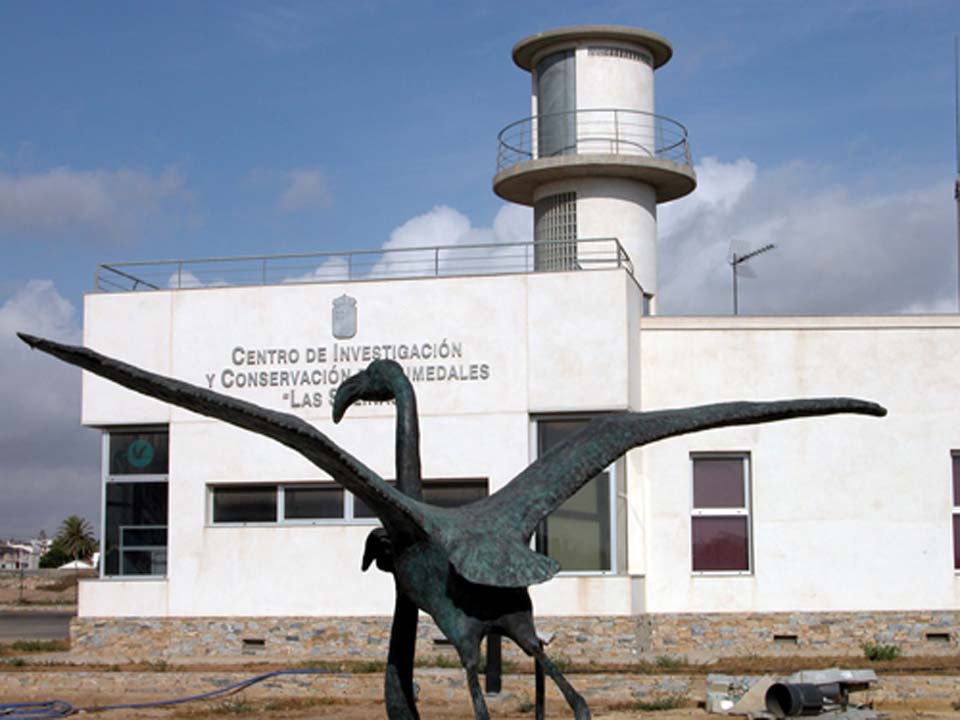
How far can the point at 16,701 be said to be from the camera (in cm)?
1681

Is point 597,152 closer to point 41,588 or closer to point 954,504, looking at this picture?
point 954,504

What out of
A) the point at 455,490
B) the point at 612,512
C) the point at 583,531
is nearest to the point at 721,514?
the point at 612,512

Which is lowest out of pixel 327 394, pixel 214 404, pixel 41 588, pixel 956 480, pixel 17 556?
pixel 17 556

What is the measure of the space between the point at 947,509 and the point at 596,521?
206 inches

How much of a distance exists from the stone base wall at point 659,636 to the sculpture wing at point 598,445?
12.4m

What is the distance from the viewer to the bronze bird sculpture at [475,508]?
6.37 meters

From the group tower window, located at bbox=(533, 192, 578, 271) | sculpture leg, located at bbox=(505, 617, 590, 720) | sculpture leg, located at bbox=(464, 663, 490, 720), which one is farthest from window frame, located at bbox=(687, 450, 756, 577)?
sculpture leg, located at bbox=(464, 663, 490, 720)

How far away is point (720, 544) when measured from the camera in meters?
20.5

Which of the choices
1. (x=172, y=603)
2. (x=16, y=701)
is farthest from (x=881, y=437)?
(x=16, y=701)

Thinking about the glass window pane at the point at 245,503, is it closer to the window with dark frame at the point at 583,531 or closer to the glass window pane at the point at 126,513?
the glass window pane at the point at 126,513

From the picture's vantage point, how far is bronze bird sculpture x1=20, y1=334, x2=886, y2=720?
6371 mm

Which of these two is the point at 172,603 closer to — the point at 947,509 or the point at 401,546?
the point at 947,509

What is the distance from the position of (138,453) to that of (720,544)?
897 cm

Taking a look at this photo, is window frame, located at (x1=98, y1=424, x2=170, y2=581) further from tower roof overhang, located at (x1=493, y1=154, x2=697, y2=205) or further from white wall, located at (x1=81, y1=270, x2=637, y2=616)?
tower roof overhang, located at (x1=493, y1=154, x2=697, y2=205)
